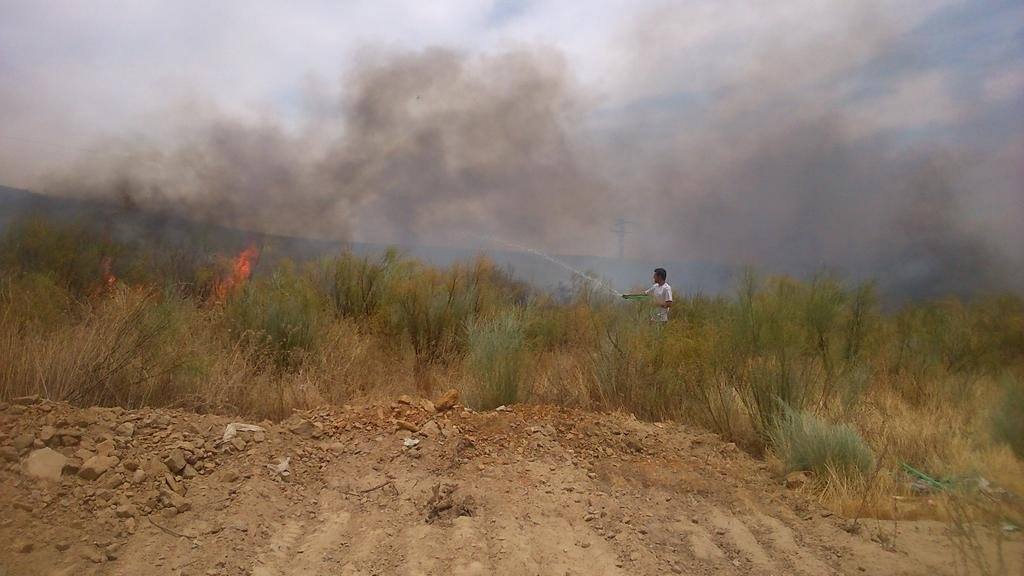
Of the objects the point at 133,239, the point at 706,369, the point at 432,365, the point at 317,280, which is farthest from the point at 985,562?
the point at 133,239

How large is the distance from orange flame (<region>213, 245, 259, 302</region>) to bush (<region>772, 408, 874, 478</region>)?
8.91 metres

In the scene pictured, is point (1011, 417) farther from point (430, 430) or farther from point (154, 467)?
point (154, 467)

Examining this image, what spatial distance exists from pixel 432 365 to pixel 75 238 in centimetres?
743

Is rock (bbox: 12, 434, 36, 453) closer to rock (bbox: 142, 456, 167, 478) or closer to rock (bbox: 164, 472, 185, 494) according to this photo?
rock (bbox: 142, 456, 167, 478)

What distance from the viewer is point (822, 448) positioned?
20.2 feet

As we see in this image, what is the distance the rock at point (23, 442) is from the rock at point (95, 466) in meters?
0.42

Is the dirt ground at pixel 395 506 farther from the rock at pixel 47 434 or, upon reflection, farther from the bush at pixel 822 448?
the bush at pixel 822 448

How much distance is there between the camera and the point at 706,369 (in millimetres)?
8250

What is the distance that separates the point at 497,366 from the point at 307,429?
251 cm

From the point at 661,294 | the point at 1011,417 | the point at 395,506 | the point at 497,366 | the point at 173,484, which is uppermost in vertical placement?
the point at 1011,417

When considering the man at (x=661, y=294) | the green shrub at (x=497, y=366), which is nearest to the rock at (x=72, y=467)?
the green shrub at (x=497, y=366)

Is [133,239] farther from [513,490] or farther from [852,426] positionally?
[852,426]

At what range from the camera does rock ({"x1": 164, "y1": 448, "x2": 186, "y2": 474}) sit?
5.22 meters

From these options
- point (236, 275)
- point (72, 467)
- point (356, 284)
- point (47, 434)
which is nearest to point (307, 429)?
point (72, 467)
